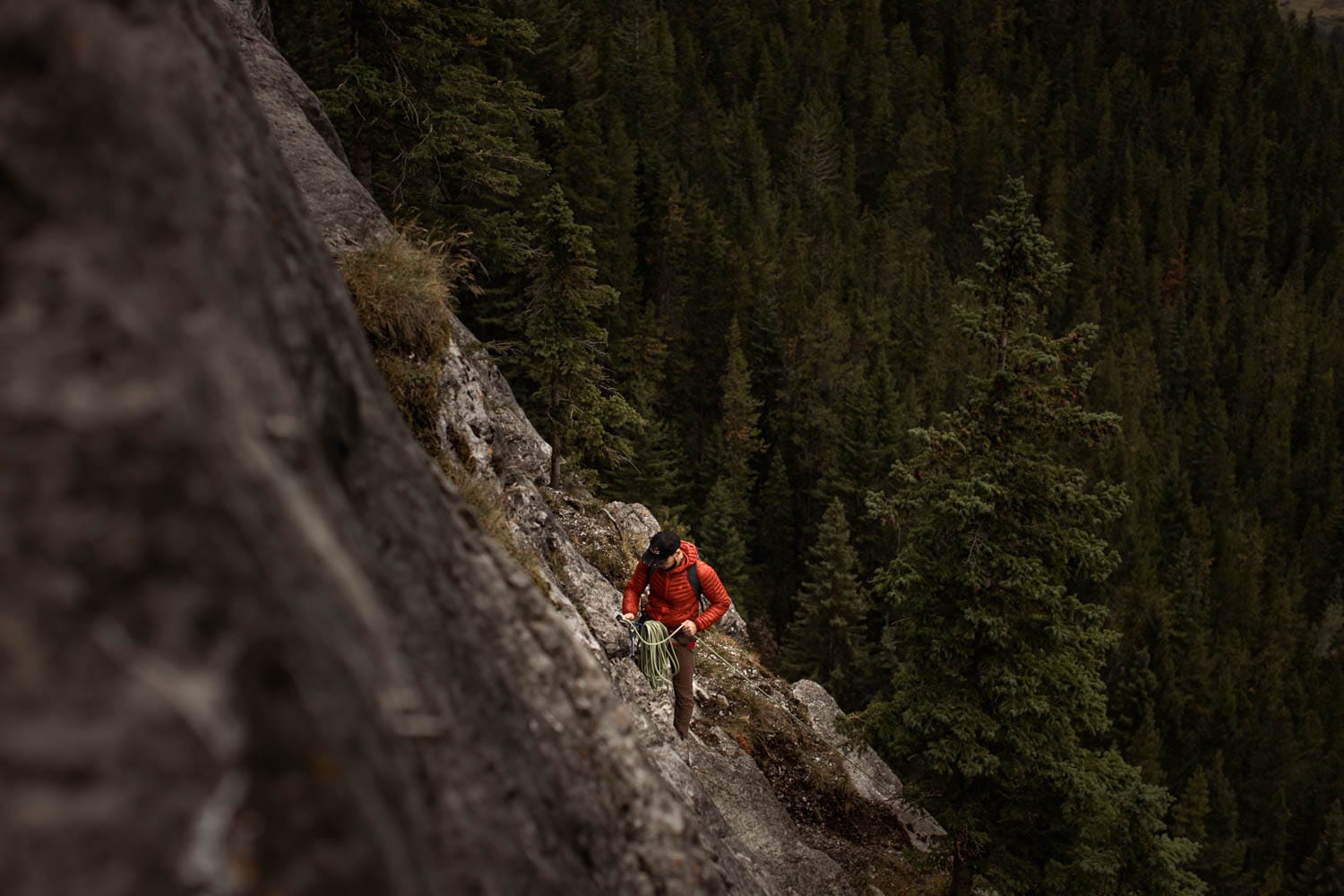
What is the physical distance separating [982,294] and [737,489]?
131 ft

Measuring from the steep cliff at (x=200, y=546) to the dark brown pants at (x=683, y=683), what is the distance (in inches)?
217

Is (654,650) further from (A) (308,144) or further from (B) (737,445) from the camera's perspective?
(B) (737,445)

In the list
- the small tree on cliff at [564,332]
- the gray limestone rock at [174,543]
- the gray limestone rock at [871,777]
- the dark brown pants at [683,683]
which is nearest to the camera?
the gray limestone rock at [174,543]

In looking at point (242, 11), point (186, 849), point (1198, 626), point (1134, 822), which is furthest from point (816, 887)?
point (1198, 626)

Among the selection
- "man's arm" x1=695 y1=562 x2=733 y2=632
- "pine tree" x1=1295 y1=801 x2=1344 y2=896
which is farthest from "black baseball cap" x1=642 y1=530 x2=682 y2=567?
"pine tree" x1=1295 y1=801 x2=1344 y2=896

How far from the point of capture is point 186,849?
1.91 metres

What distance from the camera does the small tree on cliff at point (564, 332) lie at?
54.3 feet

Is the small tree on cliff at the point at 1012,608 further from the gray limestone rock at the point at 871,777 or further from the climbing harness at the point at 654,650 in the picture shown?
the climbing harness at the point at 654,650

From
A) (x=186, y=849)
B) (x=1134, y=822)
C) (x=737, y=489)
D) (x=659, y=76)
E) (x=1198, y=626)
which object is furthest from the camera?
(x=659, y=76)

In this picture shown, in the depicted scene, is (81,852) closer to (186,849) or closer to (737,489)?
(186,849)

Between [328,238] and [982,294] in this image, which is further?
[982,294]

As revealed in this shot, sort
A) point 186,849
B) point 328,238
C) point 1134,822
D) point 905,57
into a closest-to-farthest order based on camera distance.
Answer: point 186,849, point 328,238, point 1134,822, point 905,57

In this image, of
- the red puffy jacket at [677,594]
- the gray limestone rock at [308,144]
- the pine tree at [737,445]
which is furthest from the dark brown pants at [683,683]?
the pine tree at [737,445]

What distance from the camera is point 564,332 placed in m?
17.3
